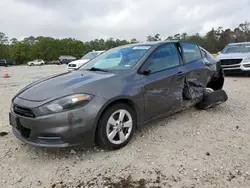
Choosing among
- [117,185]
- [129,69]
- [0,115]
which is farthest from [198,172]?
[0,115]

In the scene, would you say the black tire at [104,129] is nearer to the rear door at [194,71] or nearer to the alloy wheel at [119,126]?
the alloy wheel at [119,126]

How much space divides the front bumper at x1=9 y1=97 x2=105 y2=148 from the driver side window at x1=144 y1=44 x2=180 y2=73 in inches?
→ 45.6

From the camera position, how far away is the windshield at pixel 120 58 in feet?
12.0

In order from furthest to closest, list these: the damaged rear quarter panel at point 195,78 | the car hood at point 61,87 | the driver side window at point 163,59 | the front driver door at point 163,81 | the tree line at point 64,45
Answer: the tree line at point 64,45, the damaged rear quarter panel at point 195,78, the driver side window at point 163,59, the front driver door at point 163,81, the car hood at point 61,87

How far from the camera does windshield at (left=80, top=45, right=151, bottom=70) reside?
12.0 feet

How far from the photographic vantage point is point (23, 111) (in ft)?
9.52

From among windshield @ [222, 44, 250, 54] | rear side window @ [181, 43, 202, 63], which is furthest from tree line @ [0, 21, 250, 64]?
rear side window @ [181, 43, 202, 63]

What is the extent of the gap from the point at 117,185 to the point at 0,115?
12.0ft

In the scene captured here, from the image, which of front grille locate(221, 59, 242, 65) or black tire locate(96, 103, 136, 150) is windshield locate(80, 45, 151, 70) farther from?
front grille locate(221, 59, 242, 65)

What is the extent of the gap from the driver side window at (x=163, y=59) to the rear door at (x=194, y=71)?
0.77 feet

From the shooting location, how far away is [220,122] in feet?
13.5

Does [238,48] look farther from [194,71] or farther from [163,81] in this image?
[163,81]

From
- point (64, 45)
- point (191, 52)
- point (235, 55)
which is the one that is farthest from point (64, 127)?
point (64, 45)

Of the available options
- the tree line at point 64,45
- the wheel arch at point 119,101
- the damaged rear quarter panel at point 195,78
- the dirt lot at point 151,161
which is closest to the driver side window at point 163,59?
the damaged rear quarter panel at point 195,78
